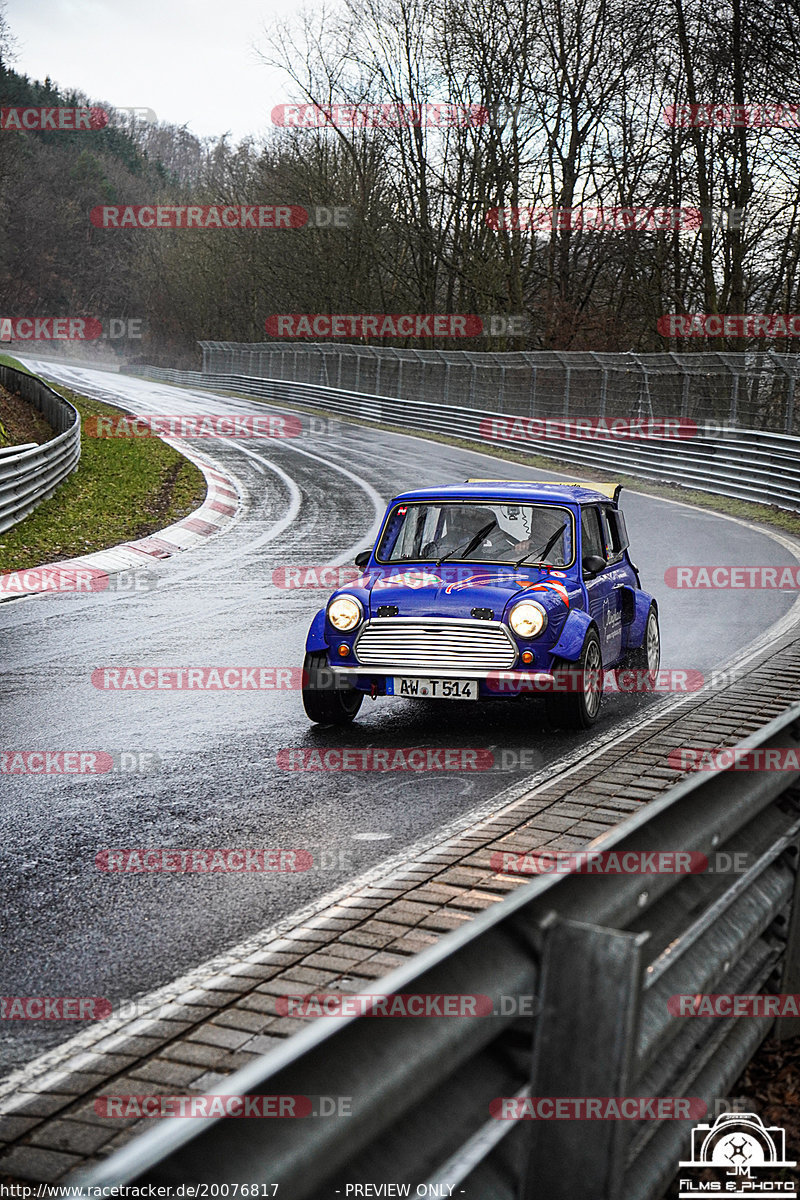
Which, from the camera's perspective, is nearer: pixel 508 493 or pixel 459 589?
pixel 459 589

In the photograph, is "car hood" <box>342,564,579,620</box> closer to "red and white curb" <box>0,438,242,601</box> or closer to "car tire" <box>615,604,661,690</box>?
"car tire" <box>615,604,661,690</box>

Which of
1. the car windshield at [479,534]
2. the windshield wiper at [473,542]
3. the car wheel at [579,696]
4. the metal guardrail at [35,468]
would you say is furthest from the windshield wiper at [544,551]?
the metal guardrail at [35,468]

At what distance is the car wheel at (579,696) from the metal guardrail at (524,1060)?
5.10 m

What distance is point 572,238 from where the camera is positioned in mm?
46719

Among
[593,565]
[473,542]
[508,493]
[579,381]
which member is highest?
[579,381]

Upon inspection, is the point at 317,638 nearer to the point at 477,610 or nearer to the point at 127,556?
the point at 477,610

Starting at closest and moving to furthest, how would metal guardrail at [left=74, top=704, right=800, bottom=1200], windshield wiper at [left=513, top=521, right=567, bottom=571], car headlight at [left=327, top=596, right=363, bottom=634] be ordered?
metal guardrail at [left=74, top=704, right=800, bottom=1200] < car headlight at [left=327, top=596, right=363, bottom=634] < windshield wiper at [left=513, top=521, right=567, bottom=571]

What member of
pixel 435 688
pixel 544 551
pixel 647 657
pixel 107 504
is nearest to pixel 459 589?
pixel 435 688

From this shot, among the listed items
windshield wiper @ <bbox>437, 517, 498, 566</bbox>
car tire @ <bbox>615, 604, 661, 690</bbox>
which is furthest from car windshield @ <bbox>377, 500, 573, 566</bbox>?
car tire @ <bbox>615, 604, 661, 690</bbox>

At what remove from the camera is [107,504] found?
22.8 m

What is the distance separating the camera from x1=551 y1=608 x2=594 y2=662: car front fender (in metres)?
7.99

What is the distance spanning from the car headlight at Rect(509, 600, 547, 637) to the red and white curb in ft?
26.1

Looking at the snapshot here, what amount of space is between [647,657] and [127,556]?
9836 millimetres

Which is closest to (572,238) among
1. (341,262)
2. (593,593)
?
(341,262)
